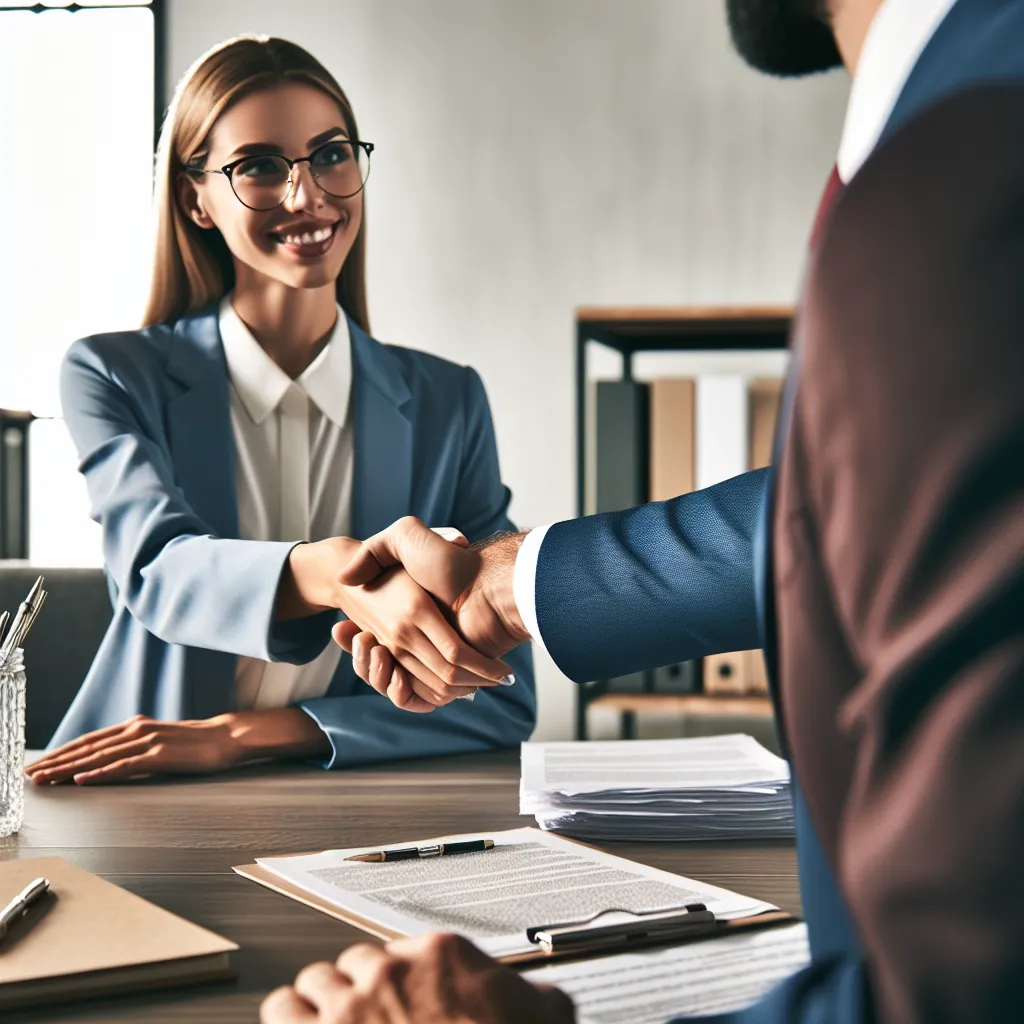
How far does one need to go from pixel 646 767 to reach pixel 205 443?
31.1 inches

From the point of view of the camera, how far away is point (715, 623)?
1.04 m

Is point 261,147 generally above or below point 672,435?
above

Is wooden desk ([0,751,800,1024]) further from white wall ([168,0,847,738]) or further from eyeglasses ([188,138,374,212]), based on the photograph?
white wall ([168,0,847,738])

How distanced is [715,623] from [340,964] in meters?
0.58

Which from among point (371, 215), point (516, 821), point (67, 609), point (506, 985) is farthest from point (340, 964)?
point (371, 215)

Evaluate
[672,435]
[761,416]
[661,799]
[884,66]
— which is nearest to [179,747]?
[661,799]

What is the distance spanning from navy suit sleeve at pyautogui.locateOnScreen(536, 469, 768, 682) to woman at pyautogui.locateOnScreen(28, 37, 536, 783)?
0.35 meters

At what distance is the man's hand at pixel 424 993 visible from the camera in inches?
18.4

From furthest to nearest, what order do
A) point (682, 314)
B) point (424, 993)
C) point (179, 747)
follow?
point (682, 314), point (179, 747), point (424, 993)

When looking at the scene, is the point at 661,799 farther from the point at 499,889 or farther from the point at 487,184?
the point at 487,184

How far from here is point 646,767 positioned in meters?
1.13

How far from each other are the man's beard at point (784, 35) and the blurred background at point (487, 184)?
7.11 ft

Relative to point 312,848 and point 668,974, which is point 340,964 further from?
point 312,848

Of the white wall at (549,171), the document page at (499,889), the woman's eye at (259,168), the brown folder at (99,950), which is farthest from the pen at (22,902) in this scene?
the white wall at (549,171)
